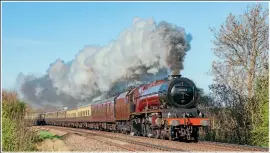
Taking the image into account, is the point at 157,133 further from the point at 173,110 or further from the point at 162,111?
the point at 173,110

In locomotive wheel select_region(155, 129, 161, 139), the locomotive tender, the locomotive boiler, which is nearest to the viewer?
the locomotive boiler

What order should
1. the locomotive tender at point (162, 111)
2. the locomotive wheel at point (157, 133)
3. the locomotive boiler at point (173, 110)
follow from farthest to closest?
the locomotive wheel at point (157, 133) < the locomotive tender at point (162, 111) < the locomotive boiler at point (173, 110)

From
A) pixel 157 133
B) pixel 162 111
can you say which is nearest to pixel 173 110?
pixel 162 111

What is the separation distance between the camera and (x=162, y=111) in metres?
21.3

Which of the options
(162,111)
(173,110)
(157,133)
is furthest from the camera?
(157,133)

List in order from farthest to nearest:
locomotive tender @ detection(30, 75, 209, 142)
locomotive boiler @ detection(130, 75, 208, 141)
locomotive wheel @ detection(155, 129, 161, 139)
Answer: locomotive wheel @ detection(155, 129, 161, 139) < locomotive tender @ detection(30, 75, 209, 142) < locomotive boiler @ detection(130, 75, 208, 141)

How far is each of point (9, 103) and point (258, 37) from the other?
14.6 meters

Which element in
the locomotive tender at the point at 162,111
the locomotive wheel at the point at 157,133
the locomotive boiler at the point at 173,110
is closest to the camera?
the locomotive boiler at the point at 173,110

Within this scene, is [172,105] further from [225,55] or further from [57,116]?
[57,116]

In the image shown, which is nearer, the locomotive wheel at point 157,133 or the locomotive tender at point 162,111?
the locomotive tender at point 162,111

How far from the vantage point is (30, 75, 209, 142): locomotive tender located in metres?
20.9

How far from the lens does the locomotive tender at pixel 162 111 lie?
68.5 ft

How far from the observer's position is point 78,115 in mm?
48094

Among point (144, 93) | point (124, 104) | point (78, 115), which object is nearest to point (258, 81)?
point (144, 93)
